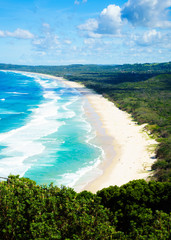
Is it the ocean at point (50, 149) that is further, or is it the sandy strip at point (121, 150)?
the ocean at point (50, 149)

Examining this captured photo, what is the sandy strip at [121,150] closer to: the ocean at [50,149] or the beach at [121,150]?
the beach at [121,150]

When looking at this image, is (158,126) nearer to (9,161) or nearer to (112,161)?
(112,161)

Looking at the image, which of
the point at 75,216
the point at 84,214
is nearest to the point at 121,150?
the point at 84,214

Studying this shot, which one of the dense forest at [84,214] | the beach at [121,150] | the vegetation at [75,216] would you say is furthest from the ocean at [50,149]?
the vegetation at [75,216]

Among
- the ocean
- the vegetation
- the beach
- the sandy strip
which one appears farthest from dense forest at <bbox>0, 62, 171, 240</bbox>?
the ocean

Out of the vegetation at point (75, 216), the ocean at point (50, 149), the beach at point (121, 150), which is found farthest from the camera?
the ocean at point (50, 149)

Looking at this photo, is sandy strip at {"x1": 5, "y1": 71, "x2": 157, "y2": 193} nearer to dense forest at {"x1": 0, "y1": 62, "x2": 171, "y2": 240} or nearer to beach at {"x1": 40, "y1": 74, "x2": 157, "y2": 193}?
beach at {"x1": 40, "y1": 74, "x2": 157, "y2": 193}

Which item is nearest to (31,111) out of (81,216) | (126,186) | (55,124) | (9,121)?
(9,121)

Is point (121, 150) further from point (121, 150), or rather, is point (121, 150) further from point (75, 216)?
point (75, 216)
